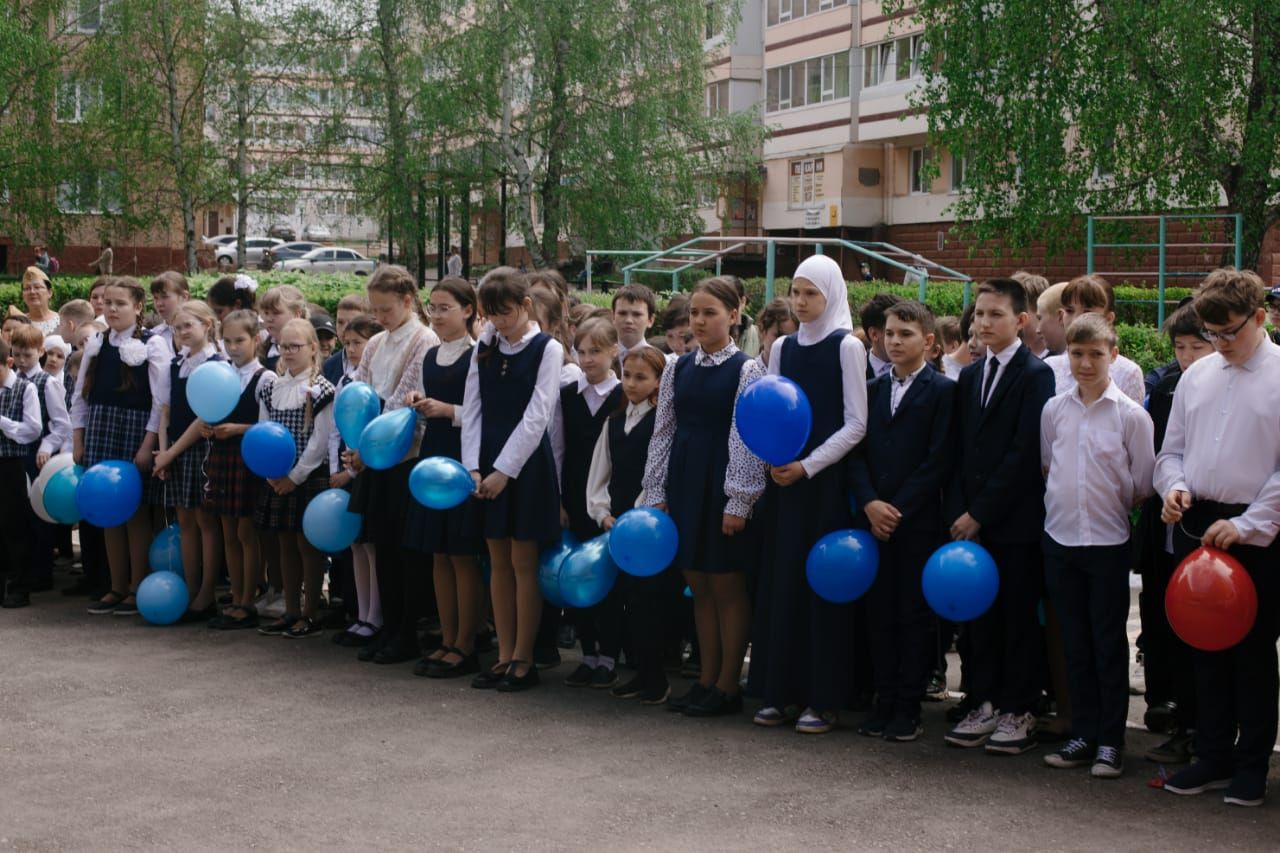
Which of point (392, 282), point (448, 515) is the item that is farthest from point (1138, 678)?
point (392, 282)

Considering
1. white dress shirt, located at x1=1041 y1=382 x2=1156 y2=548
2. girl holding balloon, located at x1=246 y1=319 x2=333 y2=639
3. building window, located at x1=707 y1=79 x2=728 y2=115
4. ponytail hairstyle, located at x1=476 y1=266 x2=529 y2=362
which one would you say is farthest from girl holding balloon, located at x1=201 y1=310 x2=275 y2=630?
building window, located at x1=707 y1=79 x2=728 y2=115

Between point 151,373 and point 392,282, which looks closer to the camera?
point 392,282

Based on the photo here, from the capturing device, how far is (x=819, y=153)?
143 feet

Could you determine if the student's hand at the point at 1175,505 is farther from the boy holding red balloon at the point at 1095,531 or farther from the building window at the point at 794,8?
the building window at the point at 794,8

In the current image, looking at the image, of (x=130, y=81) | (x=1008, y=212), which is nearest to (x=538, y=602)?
(x=1008, y=212)

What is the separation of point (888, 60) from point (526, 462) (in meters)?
36.3

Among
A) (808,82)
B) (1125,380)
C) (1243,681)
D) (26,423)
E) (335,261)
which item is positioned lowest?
(1243,681)

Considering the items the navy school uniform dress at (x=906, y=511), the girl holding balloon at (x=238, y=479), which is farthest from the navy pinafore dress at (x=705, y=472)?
the girl holding balloon at (x=238, y=479)

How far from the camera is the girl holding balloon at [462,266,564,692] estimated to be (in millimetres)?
7094

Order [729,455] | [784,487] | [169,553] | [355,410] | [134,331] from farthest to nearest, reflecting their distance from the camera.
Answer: [134,331] < [169,553] < [355,410] < [729,455] < [784,487]

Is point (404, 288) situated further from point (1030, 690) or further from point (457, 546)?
point (1030, 690)

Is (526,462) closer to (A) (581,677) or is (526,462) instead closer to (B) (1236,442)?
(A) (581,677)

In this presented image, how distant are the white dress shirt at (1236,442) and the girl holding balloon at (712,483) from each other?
1.78m

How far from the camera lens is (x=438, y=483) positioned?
275 inches
